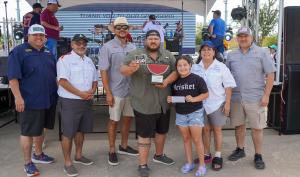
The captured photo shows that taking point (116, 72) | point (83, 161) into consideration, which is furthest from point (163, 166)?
point (116, 72)

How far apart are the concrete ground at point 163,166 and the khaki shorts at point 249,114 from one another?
0.53 m

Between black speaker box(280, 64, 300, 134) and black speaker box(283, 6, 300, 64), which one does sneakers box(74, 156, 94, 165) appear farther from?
black speaker box(283, 6, 300, 64)

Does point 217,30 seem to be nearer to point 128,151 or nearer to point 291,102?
point 291,102

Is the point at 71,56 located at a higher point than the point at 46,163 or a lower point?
higher

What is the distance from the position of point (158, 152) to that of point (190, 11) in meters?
8.07

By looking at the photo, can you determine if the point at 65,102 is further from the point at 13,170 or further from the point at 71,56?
the point at 13,170

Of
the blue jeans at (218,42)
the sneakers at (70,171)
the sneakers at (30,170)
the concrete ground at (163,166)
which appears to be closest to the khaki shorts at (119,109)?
the concrete ground at (163,166)

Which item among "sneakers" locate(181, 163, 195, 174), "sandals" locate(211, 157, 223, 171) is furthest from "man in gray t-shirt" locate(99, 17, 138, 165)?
"sandals" locate(211, 157, 223, 171)

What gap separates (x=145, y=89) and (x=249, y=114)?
131 cm

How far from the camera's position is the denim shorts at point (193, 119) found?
393 cm

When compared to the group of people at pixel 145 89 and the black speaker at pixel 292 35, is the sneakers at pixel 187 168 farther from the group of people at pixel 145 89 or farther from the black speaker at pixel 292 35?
the black speaker at pixel 292 35

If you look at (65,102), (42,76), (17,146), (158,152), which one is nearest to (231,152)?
(158,152)

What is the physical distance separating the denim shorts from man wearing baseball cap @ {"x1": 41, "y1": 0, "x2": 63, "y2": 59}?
3527mm

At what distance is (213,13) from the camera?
10586 millimetres
